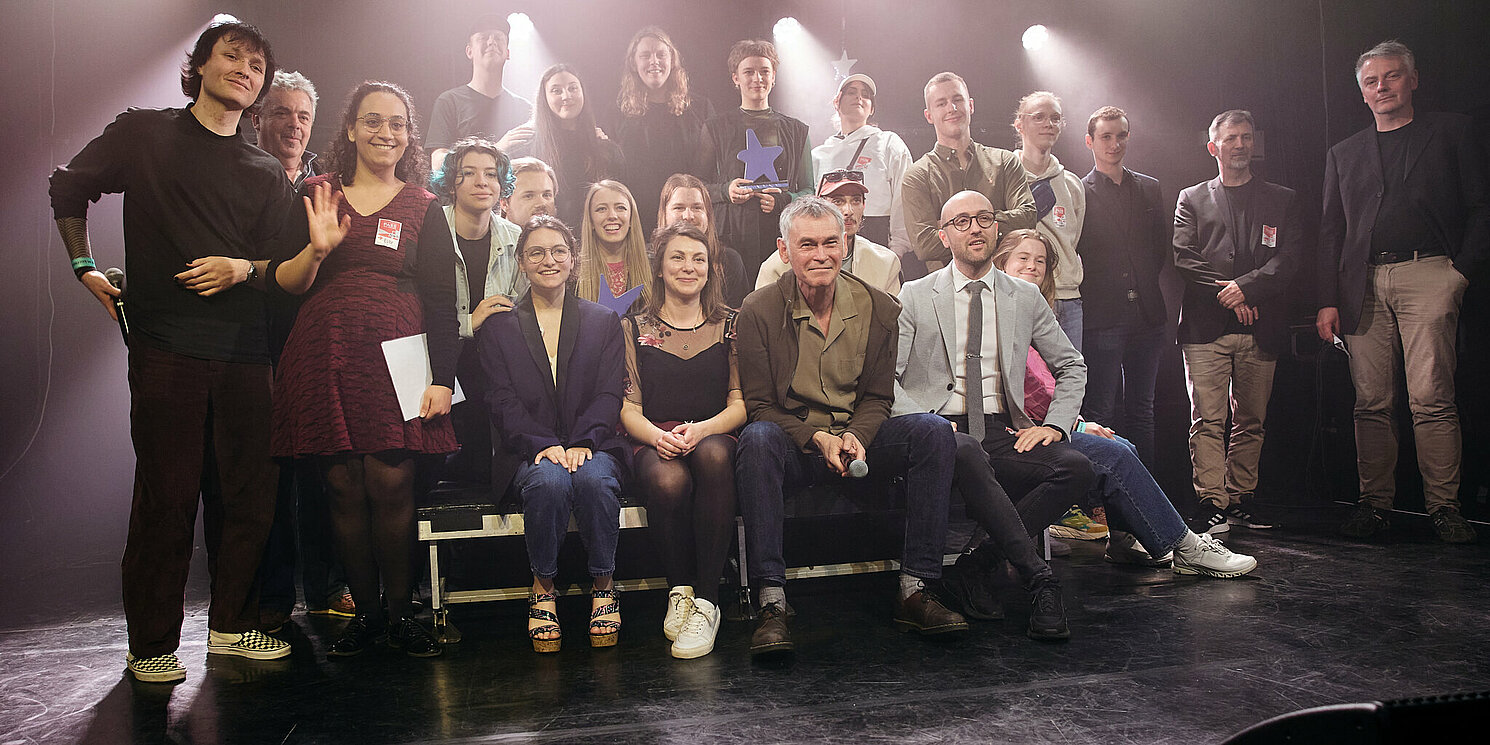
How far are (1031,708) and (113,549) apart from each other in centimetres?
411

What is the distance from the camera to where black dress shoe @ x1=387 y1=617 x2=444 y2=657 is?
246 cm

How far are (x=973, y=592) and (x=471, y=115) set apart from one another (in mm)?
2753

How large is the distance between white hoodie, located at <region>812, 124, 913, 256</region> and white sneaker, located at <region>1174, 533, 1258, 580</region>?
1.79 metres

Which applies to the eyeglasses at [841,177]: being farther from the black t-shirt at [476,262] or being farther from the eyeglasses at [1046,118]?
the black t-shirt at [476,262]

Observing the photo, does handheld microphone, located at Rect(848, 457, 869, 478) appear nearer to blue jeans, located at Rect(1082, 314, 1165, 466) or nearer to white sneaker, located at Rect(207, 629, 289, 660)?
white sneaker, located at Rect(207, 629, 289, 660)

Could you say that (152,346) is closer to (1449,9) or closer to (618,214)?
(618,214)

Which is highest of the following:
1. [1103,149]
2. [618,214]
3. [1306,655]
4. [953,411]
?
[1103,149]

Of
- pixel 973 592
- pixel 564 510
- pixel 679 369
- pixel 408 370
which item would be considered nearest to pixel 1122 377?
pixel 973 592

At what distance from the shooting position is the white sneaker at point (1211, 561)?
117 inches

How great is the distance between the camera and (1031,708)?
1894 mm

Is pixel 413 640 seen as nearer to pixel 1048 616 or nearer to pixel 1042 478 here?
pixel 1048 616

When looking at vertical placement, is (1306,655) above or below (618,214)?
below

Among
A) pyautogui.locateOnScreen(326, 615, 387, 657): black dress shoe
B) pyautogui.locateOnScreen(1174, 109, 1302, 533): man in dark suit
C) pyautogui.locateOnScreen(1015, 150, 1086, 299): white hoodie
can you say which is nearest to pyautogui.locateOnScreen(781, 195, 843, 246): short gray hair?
pyautogui.locateOnScreen(326, 615, 387, 657): black dress shoe

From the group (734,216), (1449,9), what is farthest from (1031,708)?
(1449,9)
